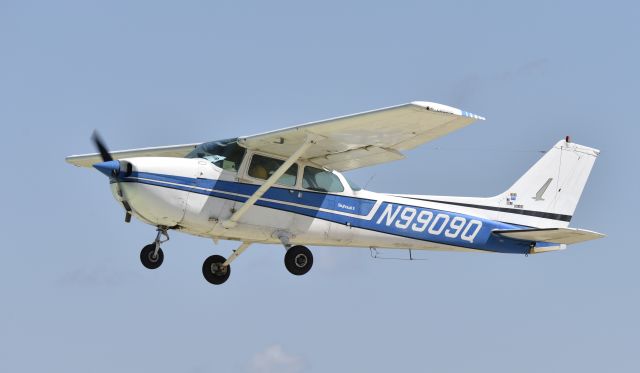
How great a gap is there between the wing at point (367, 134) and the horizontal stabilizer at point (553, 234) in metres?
2.71

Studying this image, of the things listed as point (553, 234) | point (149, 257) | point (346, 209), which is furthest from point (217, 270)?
point (553, 234)

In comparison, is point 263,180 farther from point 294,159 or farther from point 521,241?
point 521,241

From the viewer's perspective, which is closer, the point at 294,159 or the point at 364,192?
the point at 294,159

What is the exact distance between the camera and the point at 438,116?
17.3 m

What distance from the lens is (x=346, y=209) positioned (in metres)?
20.0

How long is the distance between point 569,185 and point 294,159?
587 cm

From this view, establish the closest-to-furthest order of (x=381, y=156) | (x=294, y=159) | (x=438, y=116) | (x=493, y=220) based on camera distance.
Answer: (x=438, y=116) → (x=294, y=159) → (x=381, y=156) → (x=493, y=220)

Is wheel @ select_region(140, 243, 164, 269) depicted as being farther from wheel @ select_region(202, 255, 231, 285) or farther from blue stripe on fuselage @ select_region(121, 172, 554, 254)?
wheel @ select_region(202, 255, 231, 285)

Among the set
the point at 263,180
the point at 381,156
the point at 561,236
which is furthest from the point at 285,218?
the point at 561,236

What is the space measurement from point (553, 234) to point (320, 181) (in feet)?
13.3

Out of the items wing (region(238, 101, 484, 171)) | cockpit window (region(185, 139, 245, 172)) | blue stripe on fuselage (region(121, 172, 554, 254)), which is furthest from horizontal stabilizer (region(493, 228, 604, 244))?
cockpit window (region(185, 139, 245, 172))

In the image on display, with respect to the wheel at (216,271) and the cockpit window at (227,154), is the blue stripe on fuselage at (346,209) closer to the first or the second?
the cockpit window at (227,154)

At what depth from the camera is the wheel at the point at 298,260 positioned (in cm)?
1962

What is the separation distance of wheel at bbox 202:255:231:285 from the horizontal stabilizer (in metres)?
4.79
